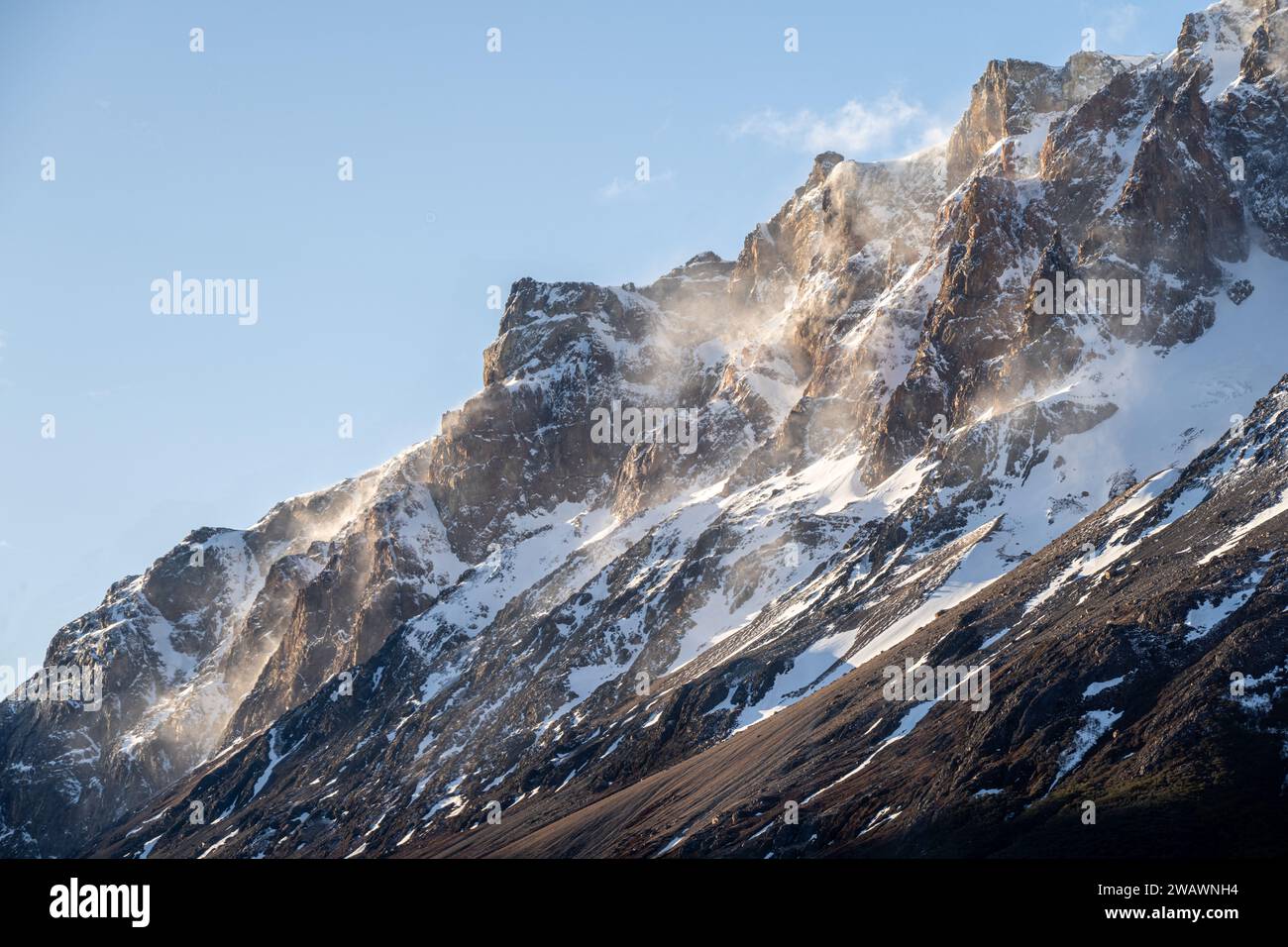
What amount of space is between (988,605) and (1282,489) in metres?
36.0

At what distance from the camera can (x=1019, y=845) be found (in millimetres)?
120000

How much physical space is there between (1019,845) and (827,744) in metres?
47.2

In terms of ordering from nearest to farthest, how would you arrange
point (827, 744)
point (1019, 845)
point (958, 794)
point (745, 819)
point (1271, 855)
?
Result: point (1271, 855) < point (1019, 845) < point (958, 794) < point (745, 819) < point (827, 744)

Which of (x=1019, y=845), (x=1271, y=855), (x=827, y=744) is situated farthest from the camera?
(x=827, y=744)

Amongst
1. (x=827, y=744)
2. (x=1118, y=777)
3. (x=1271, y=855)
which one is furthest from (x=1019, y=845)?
(x=827, y=744)

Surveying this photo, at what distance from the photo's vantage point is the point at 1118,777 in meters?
126
